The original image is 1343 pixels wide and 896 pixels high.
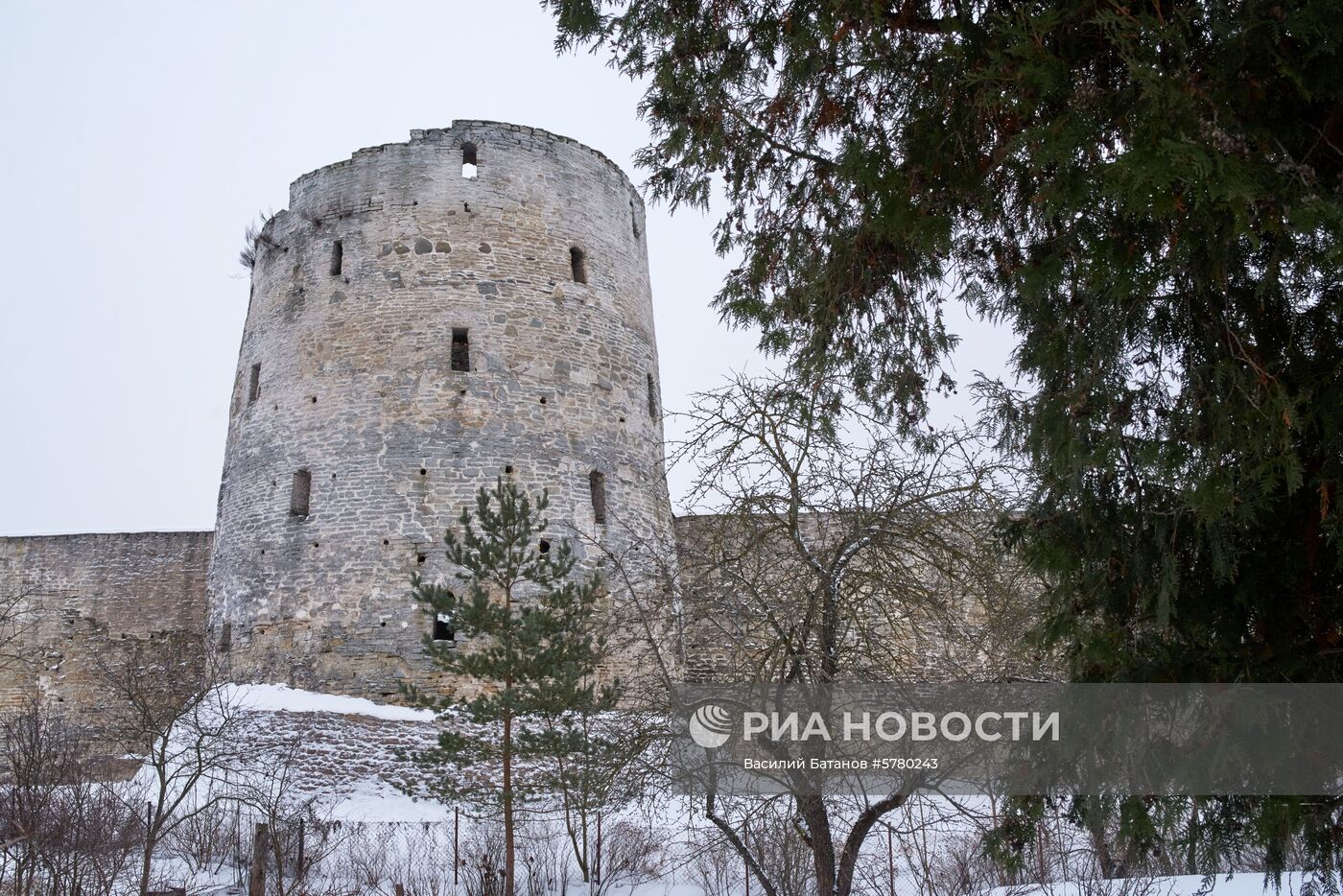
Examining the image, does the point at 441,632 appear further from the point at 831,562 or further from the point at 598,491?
the point at 831,562

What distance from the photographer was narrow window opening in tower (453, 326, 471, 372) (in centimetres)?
1413

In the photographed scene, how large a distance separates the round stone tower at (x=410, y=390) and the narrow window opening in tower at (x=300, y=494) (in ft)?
0.12

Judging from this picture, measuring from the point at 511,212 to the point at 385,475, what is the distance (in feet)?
12.7

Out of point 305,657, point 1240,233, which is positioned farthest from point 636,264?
point 1240,233

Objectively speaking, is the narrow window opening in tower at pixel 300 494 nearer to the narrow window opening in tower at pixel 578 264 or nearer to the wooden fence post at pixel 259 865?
the narrow window opening in tower at pixel 578 264

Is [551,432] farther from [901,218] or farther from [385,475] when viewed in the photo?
[901,218]

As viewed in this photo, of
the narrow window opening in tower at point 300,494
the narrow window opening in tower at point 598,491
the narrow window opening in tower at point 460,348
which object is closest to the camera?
the narrow window opening in tower at point 300,494

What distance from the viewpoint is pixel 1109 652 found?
14.7 feet

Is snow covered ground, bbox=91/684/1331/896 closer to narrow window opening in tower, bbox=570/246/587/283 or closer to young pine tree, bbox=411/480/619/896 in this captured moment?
young pine tree, bbox=411/480/619/896

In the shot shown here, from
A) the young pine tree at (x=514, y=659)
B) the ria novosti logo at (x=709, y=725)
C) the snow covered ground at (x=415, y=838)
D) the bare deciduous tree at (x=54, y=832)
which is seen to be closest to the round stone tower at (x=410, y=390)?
the snow covered ground at (x=415, y=838)

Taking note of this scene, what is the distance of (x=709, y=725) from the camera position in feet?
21.3

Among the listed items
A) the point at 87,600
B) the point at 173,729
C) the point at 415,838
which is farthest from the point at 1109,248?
the point at 87,600

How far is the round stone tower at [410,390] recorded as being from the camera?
13.3 metres

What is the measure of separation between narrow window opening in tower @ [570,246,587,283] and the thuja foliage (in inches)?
367
